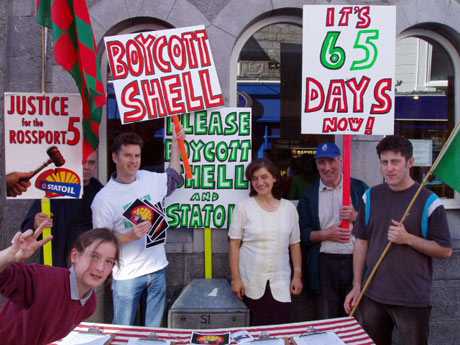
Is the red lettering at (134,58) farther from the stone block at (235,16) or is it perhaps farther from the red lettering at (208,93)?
the stone block at (235,16)

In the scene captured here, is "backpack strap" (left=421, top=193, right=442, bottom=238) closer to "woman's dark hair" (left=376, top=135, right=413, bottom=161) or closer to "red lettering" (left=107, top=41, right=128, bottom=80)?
"woman's dark hair" (left=376, top=135, right=413, bottom=161)

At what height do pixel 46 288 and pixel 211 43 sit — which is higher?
pixel 211 43

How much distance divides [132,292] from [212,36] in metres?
2.54

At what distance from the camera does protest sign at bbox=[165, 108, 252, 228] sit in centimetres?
456

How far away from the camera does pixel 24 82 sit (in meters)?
4.84

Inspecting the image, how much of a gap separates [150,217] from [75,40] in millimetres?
1425

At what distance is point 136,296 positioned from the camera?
3.84m

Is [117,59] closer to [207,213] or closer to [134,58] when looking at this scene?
[134,58]

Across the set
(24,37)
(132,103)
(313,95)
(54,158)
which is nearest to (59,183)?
(54,158)

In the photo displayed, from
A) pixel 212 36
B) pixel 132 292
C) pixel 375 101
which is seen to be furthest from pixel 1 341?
pixel 212 36

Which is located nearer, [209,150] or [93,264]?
[93,264]

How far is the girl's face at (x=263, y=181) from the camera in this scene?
388 centimetres

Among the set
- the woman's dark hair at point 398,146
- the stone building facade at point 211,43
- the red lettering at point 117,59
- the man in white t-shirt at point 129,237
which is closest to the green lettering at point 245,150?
the stone building facade at point 211,43

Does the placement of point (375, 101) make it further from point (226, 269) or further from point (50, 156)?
point (50, 156)
